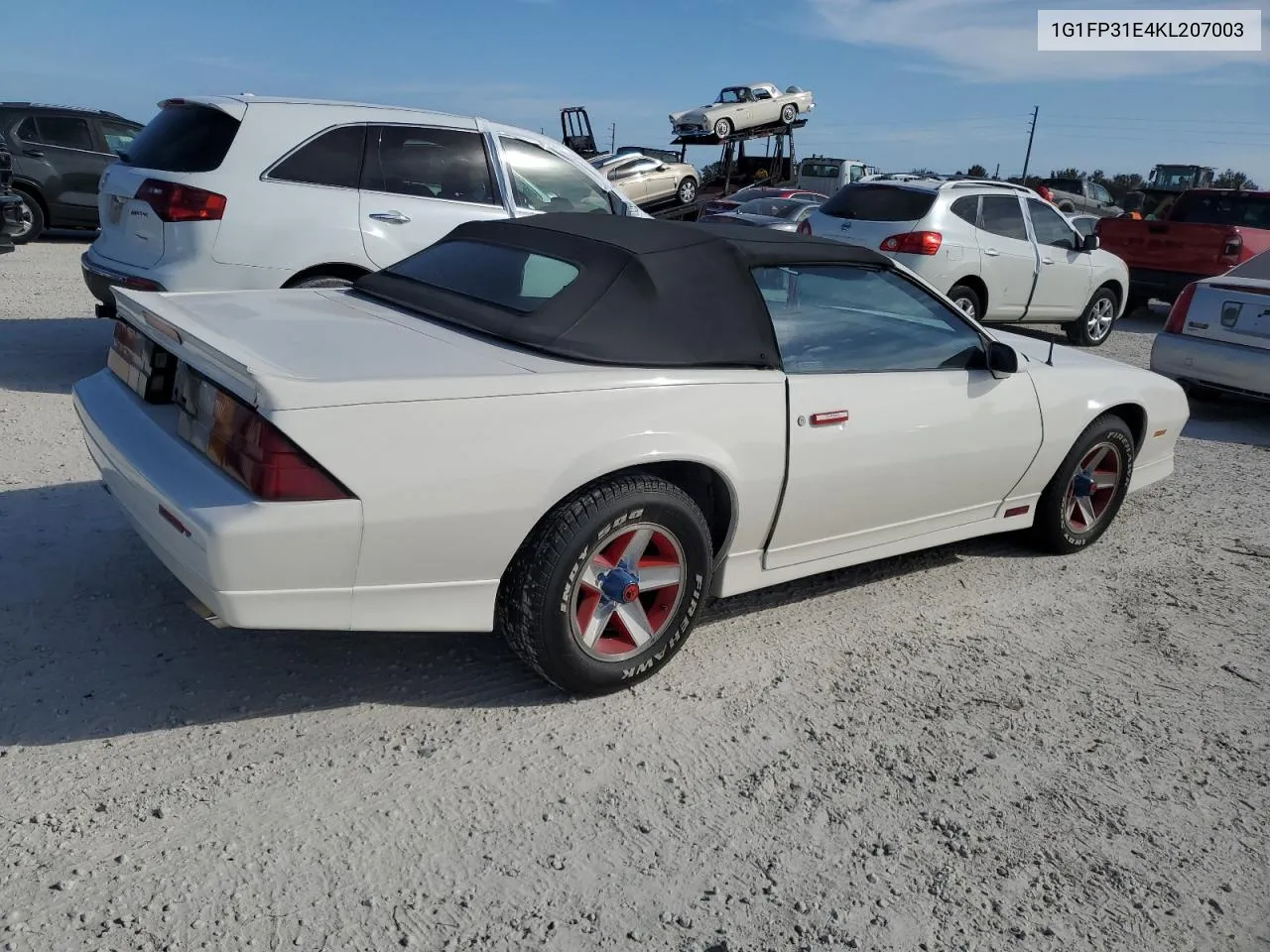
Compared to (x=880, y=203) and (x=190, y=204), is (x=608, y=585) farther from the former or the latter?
(x=880, y=203)

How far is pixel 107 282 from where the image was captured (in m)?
6.23

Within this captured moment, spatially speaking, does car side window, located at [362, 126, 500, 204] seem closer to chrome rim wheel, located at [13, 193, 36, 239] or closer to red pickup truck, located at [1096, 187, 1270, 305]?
chrome rim wheel, located at [13, 193, 36, 239]

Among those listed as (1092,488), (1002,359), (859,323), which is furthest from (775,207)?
(859,323)

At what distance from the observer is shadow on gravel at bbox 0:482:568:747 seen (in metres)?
3.01

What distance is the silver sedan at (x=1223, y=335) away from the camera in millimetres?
7543

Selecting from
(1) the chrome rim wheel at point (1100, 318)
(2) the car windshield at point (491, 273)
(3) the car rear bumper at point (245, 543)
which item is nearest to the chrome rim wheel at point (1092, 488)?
(2) the car windshield at point (491, 273)

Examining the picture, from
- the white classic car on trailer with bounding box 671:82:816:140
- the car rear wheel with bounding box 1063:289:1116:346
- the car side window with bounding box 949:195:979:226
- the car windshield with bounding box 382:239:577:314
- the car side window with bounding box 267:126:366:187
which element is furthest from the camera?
the white classic car on trailer with bounding box 671:82:816:140

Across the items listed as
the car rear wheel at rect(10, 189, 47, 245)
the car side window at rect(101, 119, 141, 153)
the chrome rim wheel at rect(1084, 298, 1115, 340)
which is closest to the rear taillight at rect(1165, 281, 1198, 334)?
the chrome rim wheel at rect(1084, 298, 1115, 340)

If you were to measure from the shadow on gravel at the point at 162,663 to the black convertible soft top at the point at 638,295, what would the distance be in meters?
1.07

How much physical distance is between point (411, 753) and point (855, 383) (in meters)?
1.92

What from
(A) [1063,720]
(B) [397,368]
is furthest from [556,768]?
(A) [1063,720]

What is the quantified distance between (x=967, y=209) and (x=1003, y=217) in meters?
0.54

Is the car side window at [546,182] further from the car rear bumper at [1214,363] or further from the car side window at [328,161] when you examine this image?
the car rear bumper at [1214,363]

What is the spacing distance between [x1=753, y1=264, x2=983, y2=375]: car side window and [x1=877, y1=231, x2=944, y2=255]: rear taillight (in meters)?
5.87
